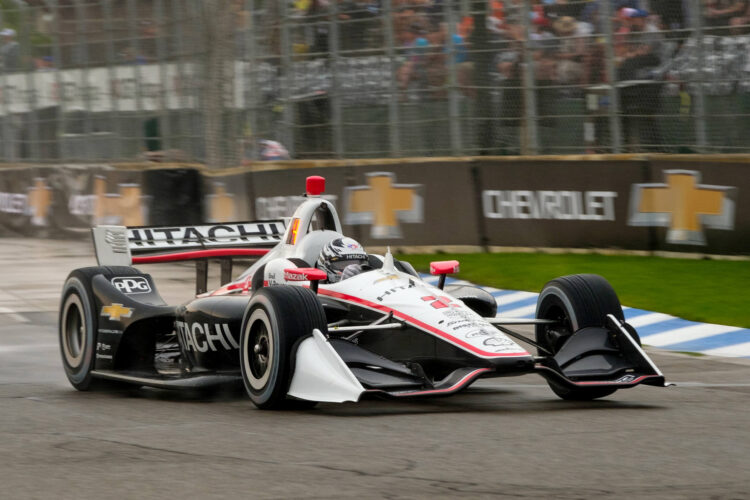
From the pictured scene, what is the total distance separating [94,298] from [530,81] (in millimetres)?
8565

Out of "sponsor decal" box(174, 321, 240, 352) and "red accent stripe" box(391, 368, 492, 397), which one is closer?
"red accent stripe" box(391, 368, 492, 397)

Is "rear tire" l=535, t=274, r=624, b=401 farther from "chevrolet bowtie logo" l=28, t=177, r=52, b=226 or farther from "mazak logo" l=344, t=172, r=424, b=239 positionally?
"chevrolet bowtie logo" l=28, t=177, r=52, b=226

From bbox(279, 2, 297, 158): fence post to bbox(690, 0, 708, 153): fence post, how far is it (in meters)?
5.96

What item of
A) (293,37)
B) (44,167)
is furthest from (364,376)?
(44,167)

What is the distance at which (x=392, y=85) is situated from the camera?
56.0 feet

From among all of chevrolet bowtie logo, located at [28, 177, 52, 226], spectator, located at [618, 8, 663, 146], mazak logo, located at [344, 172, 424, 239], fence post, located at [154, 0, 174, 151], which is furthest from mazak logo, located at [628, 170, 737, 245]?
chevrolet bowtie logo, located at [28, 177, 52, 226]

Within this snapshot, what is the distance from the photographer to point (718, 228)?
46.5 feet

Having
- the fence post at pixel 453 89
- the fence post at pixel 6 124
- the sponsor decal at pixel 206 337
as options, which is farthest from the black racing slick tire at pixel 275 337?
the fence post at pixel 6 124

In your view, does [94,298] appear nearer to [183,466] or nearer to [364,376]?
[364,376]

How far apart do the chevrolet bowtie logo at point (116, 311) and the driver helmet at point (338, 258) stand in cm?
134

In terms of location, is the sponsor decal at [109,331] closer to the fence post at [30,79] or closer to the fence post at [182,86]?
the fence post at [182,86]

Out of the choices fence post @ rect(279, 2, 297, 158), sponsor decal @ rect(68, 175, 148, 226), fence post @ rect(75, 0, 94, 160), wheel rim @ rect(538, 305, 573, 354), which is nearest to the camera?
wheel rim @ rect(538, 305, 573, 354)

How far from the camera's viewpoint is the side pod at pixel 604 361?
716 cm

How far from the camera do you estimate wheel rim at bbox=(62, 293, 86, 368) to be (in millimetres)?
8867
